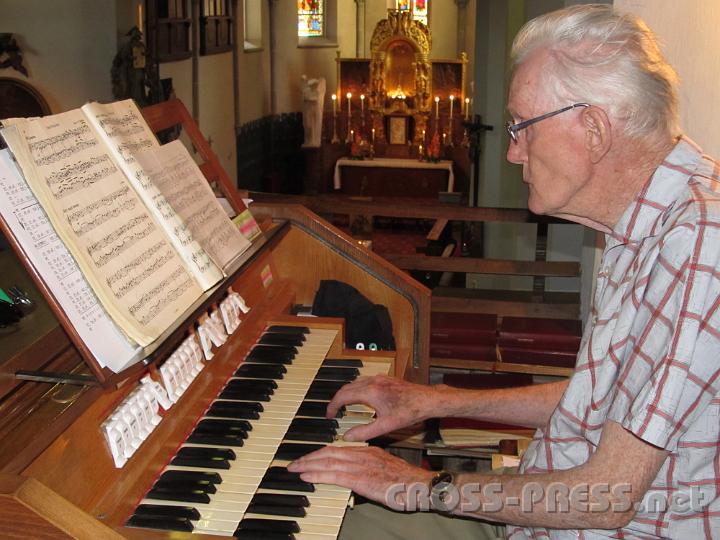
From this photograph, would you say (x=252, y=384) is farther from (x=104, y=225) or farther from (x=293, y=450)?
(x=104, y=225)

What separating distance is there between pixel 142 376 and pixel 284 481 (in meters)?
0.40

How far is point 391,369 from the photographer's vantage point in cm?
266

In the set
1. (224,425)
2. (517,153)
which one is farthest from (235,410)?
(517,153)

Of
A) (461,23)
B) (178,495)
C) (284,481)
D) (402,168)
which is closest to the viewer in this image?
(178,495)

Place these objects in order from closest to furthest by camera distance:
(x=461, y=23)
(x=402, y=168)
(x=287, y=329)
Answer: (x=287, y=329) < (x=402, y=168) < (x=461, y=23)

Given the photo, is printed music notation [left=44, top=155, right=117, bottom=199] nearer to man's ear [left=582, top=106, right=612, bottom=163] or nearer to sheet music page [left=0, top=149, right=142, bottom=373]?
sheet music page [left=0, top=149, right=142, bottom=373]

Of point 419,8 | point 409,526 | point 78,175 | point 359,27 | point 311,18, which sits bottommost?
point 409,526

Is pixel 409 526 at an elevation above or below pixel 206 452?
below

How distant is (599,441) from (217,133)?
10.8 metres

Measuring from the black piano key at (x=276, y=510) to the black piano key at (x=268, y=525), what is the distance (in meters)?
0.03

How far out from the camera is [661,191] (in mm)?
1607

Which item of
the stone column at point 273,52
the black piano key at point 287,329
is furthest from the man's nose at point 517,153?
the stone column at point 273,52

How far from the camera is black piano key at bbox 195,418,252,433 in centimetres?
210

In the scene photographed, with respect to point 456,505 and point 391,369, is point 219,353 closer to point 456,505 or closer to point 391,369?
point 391,369
